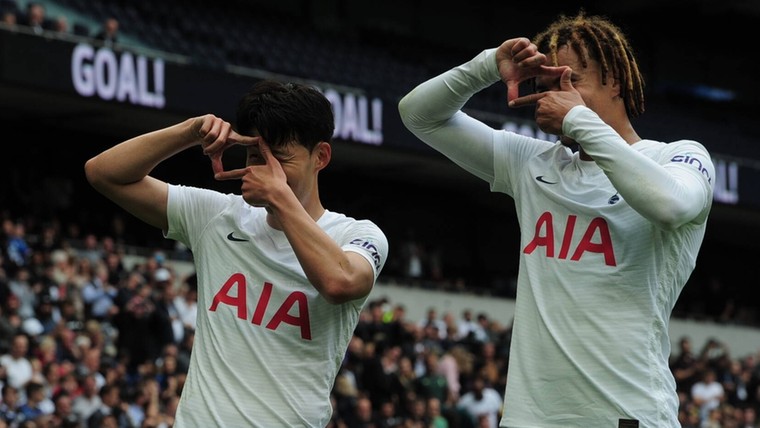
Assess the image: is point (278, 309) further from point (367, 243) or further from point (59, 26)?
point (59, 26)

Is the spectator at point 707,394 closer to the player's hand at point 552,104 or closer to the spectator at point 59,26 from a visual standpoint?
the spectator at point 59,26

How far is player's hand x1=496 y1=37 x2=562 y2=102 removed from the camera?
3889 mm

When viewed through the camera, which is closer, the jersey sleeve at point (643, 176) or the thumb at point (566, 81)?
the jersey sleeve at point (643, 176)

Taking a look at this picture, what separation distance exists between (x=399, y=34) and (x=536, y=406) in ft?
82.8

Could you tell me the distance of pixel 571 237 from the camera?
155 inches

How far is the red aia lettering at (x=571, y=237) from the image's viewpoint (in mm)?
3889

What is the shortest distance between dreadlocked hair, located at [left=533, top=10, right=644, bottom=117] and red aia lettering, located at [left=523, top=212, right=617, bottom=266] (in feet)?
1.27

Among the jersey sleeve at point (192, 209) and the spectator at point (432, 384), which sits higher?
the jersey sleeve at point (192, 209)

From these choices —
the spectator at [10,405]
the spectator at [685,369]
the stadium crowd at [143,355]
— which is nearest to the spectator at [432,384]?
the stadium crowd at [143,355]

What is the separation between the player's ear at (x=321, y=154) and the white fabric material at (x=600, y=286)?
0.53 metres

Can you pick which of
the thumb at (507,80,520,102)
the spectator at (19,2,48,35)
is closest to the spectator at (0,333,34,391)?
the spectator at (19,2,48,35)

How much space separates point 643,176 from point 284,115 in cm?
101

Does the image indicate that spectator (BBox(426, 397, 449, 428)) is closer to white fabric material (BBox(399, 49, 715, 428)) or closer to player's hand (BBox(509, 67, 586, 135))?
white fabric material (BBox(399, 49, 715, 428))

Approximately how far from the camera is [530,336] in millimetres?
3945
